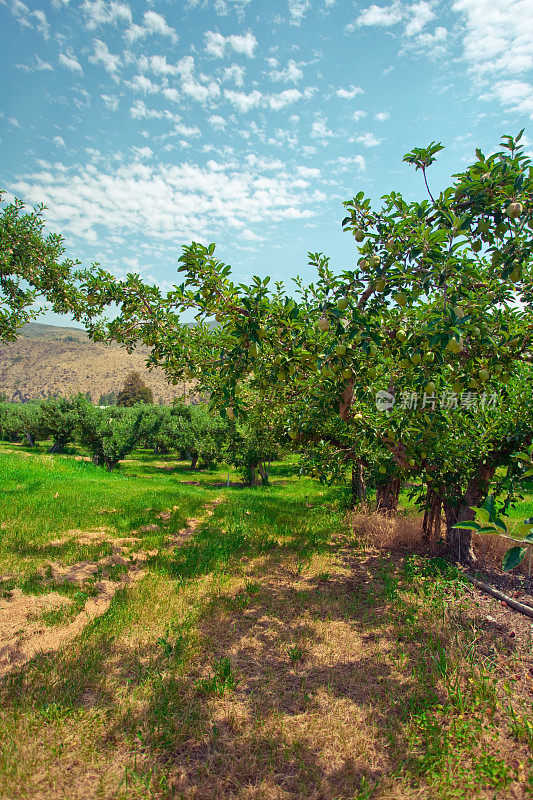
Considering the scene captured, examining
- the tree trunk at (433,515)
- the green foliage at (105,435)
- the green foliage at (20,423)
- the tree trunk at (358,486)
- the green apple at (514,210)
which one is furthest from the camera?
the green foliage at (20,423)

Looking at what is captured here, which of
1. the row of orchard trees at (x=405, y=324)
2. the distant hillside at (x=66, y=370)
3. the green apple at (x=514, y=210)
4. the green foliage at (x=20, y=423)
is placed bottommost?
the green foliage at (x=20, y=423)

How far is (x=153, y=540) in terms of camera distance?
777cm

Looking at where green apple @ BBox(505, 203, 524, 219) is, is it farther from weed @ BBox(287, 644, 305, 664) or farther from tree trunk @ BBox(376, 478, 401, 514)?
tree trunk @ BBox(376, 478, 401, 514)

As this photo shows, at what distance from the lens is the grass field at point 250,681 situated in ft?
9.01

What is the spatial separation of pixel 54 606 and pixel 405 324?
5551 millimetres

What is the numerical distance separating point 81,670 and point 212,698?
130 cm

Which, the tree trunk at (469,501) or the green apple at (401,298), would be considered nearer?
the green apple at (401,298)

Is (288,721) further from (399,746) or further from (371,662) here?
(371,662)

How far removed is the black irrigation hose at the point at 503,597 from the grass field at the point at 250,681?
292 mm

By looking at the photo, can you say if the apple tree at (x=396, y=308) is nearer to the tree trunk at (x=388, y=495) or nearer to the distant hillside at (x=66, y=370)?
the tree trunk at (x=388, y=495)

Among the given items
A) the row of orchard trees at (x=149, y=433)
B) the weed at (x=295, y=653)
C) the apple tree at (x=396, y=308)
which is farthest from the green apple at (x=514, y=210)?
the row of orchard trees at (x=149, y=433)

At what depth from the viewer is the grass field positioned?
2.75 metres

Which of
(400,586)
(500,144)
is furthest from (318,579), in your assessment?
(500,144)

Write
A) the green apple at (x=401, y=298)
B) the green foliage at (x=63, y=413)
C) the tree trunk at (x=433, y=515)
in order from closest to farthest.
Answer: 1. the green apple at (x=401, y=298)
2. the tree trunk at (x=433, y=515)
3. the green foliage at (x=63, y=413)
